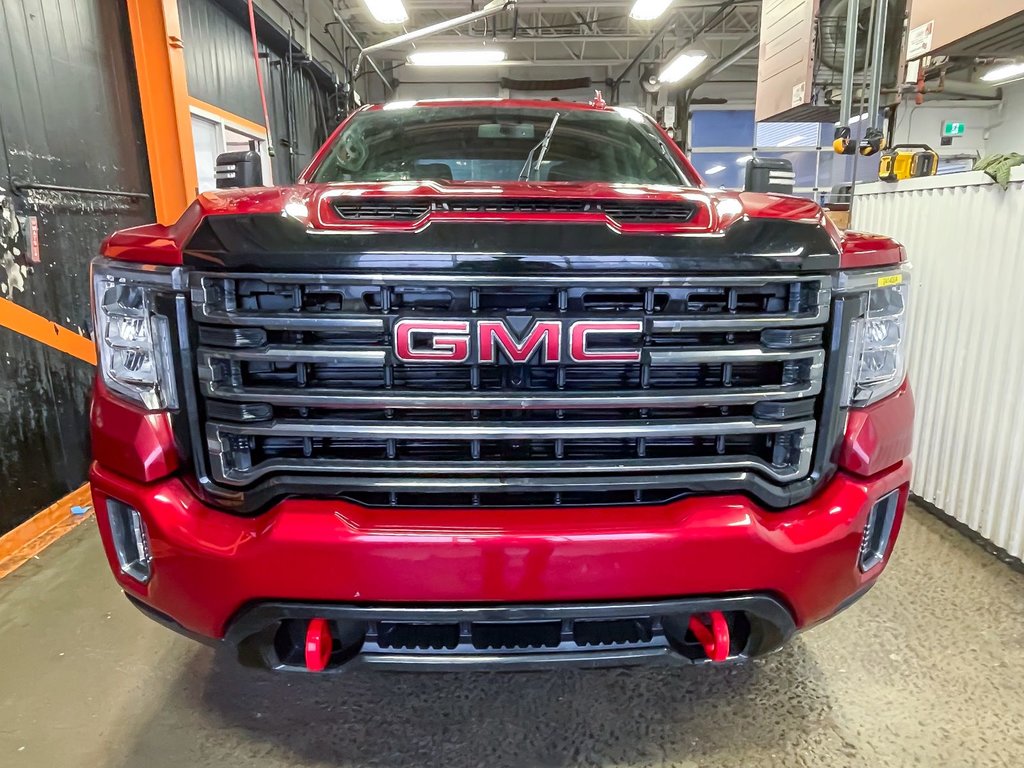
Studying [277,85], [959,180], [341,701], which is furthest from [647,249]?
[277,85]

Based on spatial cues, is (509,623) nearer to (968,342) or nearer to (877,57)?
(968,342)

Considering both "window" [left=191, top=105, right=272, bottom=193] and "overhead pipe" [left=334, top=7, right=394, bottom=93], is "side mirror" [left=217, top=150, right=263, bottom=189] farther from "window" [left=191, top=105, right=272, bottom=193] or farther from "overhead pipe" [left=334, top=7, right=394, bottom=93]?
"overhead pipe" [left=334, top=7, right=394, bottom=93]

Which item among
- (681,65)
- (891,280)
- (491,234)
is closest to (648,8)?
(681,65)

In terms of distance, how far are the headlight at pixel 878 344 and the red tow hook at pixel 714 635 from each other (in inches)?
21.1

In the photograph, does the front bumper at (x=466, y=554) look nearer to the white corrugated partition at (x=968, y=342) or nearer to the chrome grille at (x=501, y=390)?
the chrome grille at (x=501, y=390)

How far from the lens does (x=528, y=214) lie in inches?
51.6

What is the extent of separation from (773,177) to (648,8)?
7.37 m

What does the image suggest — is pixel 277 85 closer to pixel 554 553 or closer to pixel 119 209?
pixel 119 209

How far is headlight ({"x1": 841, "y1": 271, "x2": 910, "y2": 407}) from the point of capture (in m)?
1.40

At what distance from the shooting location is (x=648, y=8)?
841cm

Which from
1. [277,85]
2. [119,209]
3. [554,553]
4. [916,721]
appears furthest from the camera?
[277,85]

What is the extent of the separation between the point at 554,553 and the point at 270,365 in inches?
26.4

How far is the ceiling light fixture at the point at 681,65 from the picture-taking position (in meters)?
10.7

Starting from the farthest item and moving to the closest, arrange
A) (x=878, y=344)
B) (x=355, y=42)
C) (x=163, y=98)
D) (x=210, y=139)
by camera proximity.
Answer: (x=355, y=42) < (x=210, y=139) < (x=163, y=98) < (x=878, y=344)
